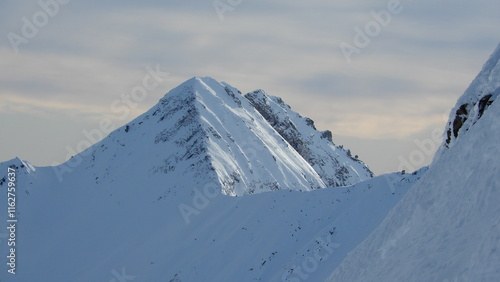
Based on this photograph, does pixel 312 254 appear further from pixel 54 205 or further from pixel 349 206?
pixel 54 205

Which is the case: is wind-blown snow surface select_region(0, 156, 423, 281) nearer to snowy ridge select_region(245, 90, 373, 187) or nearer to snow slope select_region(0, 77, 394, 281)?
snow slope select_region(0, 77, 394, 281)

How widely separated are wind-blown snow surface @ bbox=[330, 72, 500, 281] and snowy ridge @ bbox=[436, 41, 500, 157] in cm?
322

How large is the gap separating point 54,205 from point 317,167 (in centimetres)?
4498

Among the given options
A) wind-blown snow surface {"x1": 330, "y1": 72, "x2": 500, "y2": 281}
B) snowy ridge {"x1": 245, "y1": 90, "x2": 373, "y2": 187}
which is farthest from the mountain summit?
wind-blown snow surface {"x1": 330, "y1": 72, "x2": 500, "y2": 281}

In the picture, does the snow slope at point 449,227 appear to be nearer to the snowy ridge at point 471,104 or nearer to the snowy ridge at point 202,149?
the snowy ridge at point 471,104

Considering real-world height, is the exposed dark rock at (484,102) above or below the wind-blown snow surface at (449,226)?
above

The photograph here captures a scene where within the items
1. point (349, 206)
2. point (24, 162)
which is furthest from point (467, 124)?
point (24, 162)

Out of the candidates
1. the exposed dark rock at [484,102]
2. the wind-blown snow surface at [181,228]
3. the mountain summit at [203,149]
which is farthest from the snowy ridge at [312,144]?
the exposed dark rock at [484,102]

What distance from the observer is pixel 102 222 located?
7362cm

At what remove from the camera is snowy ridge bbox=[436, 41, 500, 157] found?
18180mm

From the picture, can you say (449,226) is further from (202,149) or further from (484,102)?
(202,149)

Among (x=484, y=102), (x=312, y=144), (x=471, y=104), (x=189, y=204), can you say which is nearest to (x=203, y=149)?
(x=189, y=204)

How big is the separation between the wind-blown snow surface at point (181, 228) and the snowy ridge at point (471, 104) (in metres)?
17.4

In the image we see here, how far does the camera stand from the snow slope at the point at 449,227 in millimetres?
10906
